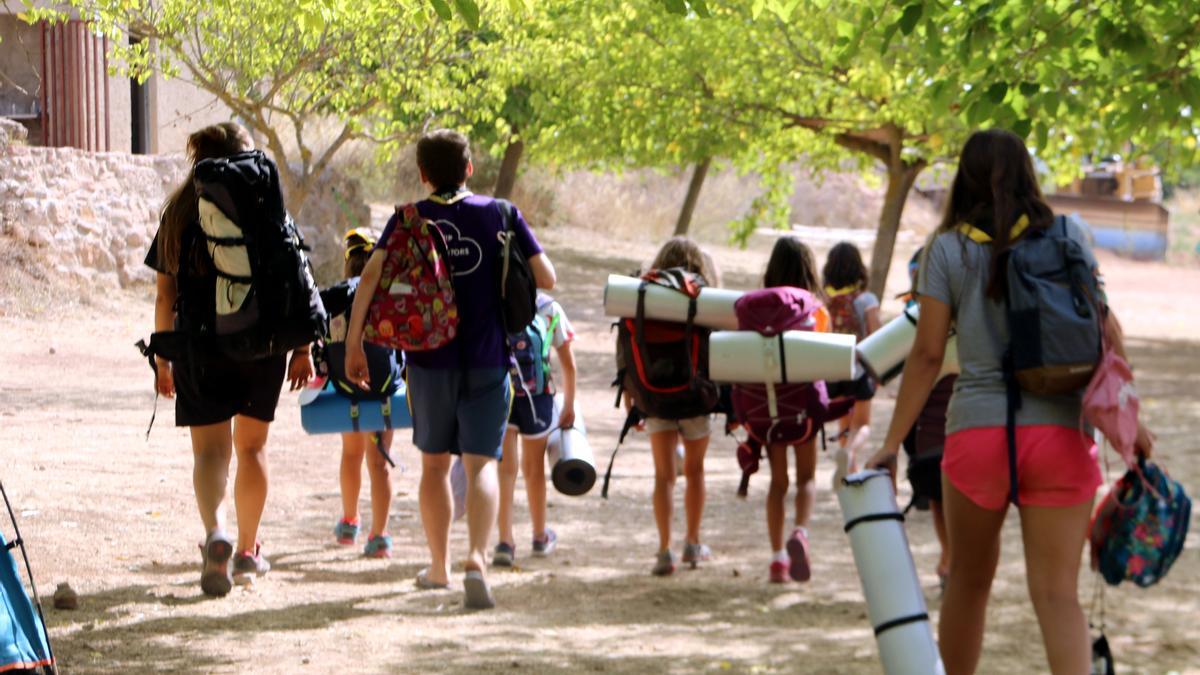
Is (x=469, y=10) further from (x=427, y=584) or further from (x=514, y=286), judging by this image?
(x=427, y=584)

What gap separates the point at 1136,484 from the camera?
14.5 ft

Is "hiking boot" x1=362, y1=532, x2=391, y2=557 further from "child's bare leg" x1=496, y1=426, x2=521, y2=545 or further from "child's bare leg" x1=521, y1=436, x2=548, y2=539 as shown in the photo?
"child's bare leg" x1=521, y1=436, x2=548, y2=539

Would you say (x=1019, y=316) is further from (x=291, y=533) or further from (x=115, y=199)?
(x=115, y=199)

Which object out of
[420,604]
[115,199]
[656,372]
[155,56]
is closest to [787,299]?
[656,372]

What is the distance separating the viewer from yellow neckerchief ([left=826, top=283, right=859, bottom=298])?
844cm

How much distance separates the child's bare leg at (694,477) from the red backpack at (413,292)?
1644 millimetres

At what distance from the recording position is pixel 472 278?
20.1 ft

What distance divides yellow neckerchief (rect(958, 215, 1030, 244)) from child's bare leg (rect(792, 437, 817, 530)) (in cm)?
280

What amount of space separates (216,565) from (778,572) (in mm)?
2529

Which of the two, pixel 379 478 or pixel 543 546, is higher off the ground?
pixel 379 478

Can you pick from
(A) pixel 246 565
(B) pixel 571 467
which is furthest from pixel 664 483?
(A) pixel 246 565

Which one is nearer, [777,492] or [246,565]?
[246,565]

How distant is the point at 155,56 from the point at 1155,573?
1066cm

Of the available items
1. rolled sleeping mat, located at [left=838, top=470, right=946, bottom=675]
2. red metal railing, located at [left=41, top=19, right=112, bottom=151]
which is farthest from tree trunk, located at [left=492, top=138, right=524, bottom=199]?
rolled sleeping mat, located at [left=838, top=470, right=946, bottom=675]
